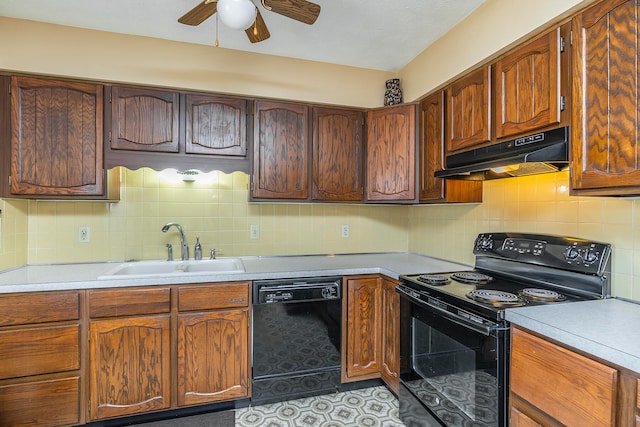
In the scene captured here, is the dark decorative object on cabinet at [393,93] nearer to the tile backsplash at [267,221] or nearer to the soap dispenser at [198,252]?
the tile backsplash at [267,221]

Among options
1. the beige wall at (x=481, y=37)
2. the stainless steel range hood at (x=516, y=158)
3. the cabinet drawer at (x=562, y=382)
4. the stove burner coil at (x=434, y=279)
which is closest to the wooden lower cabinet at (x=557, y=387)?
the cabinet drawer at (x=562, y=382)

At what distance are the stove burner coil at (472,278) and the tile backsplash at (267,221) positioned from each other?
333mm

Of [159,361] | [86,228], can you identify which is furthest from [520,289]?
[86,228]

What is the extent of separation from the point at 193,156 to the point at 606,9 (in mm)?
2257

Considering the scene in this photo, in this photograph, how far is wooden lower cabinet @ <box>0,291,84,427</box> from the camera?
1.82m

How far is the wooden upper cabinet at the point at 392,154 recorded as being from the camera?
100 inches

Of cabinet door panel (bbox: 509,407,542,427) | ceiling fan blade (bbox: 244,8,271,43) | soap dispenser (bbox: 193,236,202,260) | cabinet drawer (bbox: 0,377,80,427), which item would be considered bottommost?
cabinet drawer (bbox: 0,377,80,427)

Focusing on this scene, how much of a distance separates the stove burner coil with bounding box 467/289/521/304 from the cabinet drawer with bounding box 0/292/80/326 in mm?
2087

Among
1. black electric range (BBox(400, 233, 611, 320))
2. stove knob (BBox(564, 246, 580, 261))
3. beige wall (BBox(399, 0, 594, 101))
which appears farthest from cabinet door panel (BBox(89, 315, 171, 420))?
beige wall (BBox(399, 0, 594, 101))

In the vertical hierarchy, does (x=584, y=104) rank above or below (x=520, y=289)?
above

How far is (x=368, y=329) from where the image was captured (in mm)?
2416

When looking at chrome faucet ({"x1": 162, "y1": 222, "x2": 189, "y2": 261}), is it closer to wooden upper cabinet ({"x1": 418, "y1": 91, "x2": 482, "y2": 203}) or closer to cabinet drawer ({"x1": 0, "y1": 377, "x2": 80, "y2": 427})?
cabinet drawer ({"x1": 0, "y1": 377, "x2": 80, "y2": 427})

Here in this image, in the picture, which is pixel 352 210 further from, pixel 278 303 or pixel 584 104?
pixel 584 104

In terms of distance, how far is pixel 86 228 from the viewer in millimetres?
2438
